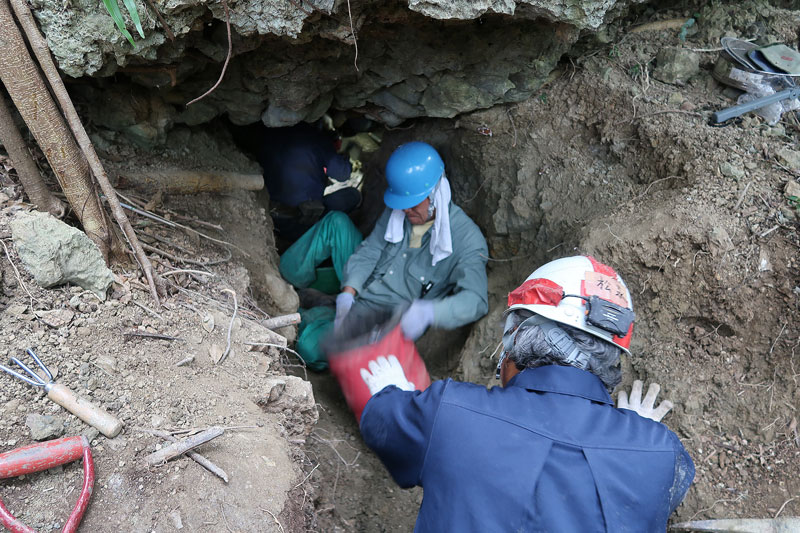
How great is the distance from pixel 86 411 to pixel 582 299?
68.5 inches

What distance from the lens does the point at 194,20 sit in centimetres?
225

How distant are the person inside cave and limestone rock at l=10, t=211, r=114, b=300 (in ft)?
8.10

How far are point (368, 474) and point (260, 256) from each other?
150cm

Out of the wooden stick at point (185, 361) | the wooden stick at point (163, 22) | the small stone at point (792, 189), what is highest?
the wooden stick at point (163, 22)

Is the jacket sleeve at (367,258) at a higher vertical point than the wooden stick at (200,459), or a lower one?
lower

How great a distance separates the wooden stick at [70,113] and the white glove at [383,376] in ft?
3.03

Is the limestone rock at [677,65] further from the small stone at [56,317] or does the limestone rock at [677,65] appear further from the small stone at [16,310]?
the small stone at [16,310]

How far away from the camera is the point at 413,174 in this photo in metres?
3.49

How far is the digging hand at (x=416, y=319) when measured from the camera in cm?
314

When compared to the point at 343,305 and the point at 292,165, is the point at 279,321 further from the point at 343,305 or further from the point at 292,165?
the point at 292,165

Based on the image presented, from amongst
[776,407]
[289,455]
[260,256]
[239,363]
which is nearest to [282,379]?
[239,363]

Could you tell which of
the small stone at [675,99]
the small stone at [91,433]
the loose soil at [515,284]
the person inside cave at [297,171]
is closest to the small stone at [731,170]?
the loose soil at [515,284]

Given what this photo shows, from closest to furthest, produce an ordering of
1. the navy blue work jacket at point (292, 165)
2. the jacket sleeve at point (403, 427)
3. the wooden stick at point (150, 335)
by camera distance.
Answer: the jacket sleeve at point (403, 427) → the wooden stick at point (150, 335) → the navy blue work jacket at point (292, 165)

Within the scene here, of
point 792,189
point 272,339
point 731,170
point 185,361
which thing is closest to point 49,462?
point 185,361
